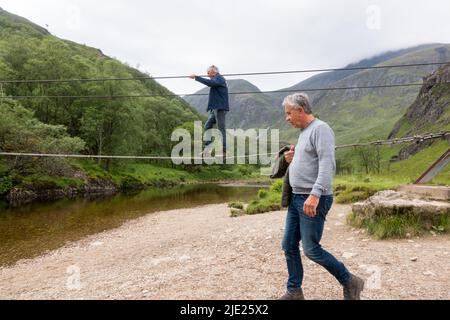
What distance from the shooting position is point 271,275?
7344mm

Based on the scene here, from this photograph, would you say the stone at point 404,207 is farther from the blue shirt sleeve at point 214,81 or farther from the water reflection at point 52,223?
the water reflection at point 52,223

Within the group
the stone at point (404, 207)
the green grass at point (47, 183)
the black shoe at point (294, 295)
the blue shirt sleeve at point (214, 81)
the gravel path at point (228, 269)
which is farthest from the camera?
the green grass at point (47, 183)

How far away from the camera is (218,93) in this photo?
982 cm

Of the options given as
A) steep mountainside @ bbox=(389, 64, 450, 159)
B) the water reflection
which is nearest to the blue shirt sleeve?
the water reflection

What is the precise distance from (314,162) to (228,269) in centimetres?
415

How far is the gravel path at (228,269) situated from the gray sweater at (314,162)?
93.2 inches

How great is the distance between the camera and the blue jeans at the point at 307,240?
4.74 meters

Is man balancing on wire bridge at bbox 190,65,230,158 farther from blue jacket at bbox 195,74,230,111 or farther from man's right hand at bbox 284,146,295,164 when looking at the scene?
man's right hand at bbox 284,146,295,164

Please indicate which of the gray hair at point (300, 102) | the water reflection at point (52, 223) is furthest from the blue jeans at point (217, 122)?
the water reflection at point (52, 223)

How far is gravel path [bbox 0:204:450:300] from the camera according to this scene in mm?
6402

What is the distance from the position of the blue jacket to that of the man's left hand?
561cm

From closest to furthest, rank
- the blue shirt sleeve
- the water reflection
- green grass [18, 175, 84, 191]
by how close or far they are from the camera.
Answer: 1. the blue shirt sleeve
2. the water reflection
3. green grass [18, 175, 84, 191]

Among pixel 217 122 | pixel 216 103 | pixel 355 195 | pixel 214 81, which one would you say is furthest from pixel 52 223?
pixel 355 195
